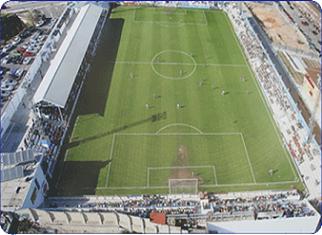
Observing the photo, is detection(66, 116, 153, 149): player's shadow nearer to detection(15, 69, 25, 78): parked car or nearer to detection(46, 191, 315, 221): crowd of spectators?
detection(46, 191, 315, 221): crowd of spectators

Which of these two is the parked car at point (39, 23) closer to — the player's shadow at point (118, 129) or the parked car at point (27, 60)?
the parked car at point (27, 60)

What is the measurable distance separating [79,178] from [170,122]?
9.65m

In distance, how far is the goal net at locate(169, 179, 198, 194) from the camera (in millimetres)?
28938

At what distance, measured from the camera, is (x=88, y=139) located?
33875 mm

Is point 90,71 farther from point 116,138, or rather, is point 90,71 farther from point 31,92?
point 116,138

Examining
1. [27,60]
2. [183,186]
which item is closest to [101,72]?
[27,60]

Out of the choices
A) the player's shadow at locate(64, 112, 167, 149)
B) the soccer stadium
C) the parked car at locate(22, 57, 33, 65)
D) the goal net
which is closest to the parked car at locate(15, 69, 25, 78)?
the soccer stadium

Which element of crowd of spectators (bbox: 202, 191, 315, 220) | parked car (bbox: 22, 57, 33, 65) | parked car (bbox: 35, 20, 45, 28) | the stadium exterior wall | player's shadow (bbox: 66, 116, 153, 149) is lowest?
the stadium exterior wall

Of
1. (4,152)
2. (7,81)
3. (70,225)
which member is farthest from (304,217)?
(7,81)

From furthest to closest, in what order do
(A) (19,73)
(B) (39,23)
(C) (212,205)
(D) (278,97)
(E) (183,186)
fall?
(B) (39,23), (A) (19,73), (D) (278,97), (E) (183,186), (C) (212,205)

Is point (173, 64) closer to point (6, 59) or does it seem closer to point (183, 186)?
point (183, 186)

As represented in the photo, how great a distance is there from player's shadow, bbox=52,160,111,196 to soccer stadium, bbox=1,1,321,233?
0.10 metres

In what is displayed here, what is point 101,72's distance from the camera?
4250cm

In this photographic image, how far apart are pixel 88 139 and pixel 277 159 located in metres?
15.8
